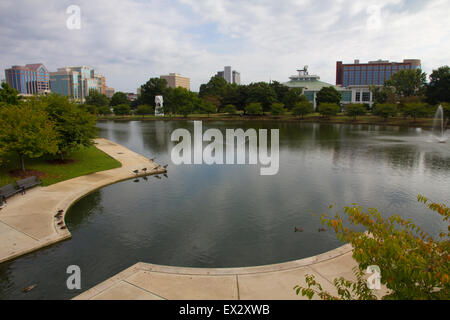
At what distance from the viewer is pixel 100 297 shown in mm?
10086

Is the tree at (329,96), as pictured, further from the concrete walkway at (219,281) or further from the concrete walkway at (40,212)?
the concrete walkway at (219,281)

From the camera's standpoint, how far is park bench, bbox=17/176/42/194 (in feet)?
68.0

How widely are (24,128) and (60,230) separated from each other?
13.1m

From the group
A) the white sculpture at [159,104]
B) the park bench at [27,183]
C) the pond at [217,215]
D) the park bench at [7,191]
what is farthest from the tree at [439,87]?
the park bench at [7,191]

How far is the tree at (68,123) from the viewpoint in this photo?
29.3 metres

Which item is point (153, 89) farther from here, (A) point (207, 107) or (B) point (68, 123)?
(B) point (68, 123)

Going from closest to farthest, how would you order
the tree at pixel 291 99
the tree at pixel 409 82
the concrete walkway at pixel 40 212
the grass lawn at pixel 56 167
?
the concrete walkway at pixel 40 212, the grass lawn at pixel 56 167, the tree at pixel 291 99, the tree at pixel 409 82

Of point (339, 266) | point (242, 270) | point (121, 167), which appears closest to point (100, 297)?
point (242, 270)

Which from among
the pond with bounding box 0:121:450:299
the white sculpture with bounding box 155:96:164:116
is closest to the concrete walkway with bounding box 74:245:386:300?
the pond with bounding box 0:121:450:299

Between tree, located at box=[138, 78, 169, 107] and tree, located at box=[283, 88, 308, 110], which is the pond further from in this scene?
tree, located at box=[138, 78, 169, 107]

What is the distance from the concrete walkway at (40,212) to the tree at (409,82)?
115872 millimetres

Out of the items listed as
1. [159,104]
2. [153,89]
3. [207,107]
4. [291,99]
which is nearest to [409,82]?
[291,99]

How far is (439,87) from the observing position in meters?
90.9
